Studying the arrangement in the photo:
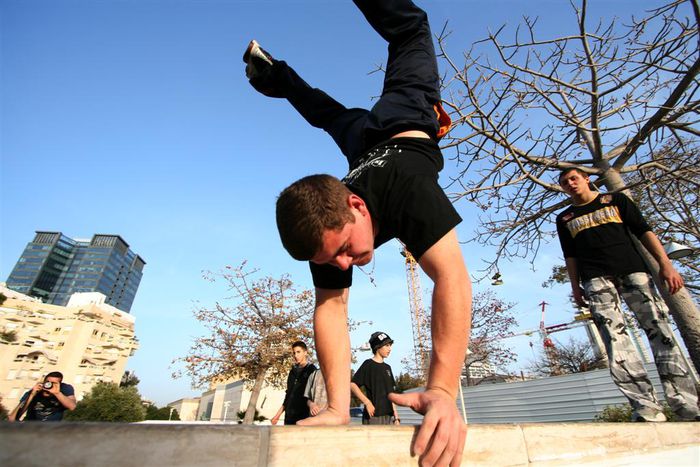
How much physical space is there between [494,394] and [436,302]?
1205cm

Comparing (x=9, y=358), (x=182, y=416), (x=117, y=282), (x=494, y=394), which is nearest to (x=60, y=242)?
(x=117, y=282)

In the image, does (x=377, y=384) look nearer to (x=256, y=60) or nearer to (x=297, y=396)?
(x=297, y=396)

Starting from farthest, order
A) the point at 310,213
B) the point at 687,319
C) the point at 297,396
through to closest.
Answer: the point at 297,396 → the point at 687,319 → the point at 310,213

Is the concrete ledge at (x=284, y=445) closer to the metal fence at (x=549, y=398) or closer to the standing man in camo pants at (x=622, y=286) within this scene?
the standing man in camo pants at (x=622, y=286)

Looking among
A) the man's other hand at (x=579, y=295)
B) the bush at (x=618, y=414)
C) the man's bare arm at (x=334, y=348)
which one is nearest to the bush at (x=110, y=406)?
the bush at (x=618, y=414)

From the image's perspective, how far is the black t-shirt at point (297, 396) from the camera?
Result: 4.81m

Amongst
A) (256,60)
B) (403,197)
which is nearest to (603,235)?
(403,197)

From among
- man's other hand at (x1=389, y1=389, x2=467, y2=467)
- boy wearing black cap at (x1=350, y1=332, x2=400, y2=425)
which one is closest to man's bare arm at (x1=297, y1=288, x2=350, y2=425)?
man's other hand at (x1=389, y1=389, x2=467, y2=467)

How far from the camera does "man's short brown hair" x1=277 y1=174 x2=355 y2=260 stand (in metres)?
1.46

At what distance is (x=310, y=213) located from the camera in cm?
146

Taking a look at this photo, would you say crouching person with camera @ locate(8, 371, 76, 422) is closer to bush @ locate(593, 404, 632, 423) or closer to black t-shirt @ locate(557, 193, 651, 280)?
black t-shirt @ locate(557, 193, 651, 280)

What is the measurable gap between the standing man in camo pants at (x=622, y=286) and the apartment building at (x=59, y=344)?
4665cm

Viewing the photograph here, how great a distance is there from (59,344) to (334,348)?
5361cm

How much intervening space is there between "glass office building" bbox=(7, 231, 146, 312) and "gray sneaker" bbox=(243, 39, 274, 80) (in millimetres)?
153811
